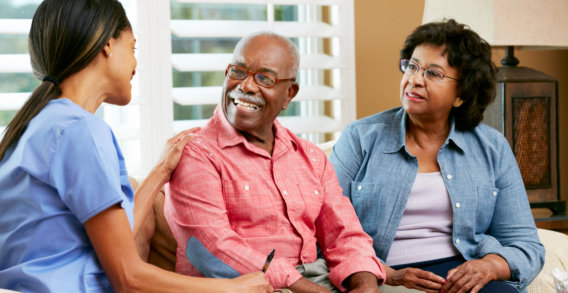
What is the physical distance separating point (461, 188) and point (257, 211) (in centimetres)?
72

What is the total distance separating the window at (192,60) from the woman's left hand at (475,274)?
42.4 inches

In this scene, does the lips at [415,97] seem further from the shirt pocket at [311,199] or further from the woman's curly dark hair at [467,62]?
the shirt pocket at [311,199]

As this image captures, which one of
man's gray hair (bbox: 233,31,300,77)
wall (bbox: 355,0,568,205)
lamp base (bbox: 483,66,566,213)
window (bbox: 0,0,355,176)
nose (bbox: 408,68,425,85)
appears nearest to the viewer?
man's gray hair (bbox: 233,31,300,77)

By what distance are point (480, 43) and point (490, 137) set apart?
0.32 metres

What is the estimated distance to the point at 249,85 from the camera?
177 cm

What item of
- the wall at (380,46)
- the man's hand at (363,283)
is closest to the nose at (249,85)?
the man's hand at (363,283)

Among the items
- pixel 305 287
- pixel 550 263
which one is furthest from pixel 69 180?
pixel 550 263

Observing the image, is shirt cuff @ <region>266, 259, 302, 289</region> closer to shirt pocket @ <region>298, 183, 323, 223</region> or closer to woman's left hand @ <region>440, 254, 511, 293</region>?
shirt pocket @ <region>298, 183, 323, 223</region>

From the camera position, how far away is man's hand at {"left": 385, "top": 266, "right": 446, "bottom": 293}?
1886 millimetres

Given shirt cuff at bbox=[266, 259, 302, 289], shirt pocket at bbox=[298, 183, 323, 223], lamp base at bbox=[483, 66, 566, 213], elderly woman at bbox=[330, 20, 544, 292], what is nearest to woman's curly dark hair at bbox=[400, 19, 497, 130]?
elderly woman at bbox=[330, 20, 544, 292]

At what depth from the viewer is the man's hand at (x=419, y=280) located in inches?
74.2

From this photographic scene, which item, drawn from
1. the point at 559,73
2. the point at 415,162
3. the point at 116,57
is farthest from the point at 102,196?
the point at 559,73

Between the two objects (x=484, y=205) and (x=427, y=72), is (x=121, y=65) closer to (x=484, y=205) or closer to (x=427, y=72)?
(x=427, y=72)

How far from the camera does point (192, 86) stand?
8.95ft
